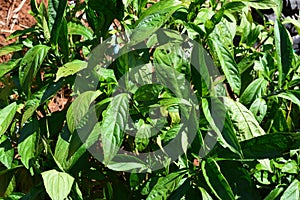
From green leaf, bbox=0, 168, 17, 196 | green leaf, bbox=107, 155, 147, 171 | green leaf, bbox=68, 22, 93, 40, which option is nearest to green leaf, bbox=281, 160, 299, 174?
green leaf, bbox=107, 155, 147, 171

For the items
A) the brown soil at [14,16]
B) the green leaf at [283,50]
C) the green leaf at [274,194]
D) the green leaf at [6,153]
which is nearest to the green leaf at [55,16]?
the green leaf at [6,153]

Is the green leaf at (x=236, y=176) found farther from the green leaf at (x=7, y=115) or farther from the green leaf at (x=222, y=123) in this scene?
the green leaf at (x=7, y=115)

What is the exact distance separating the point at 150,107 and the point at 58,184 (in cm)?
28

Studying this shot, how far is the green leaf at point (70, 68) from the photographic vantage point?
1.39 meters

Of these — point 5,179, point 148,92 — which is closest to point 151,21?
point 148,92

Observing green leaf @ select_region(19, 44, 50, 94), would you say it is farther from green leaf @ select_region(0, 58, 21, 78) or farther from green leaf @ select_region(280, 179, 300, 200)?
green leaf @ select_region(280, 179, 300, 200)

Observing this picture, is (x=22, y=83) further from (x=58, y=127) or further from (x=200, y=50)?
(x=200, y=50)

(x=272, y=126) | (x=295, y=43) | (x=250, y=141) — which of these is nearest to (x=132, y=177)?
(x=250, y=141)

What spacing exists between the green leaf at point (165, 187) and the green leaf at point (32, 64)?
379mm

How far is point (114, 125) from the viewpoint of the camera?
1.33 m

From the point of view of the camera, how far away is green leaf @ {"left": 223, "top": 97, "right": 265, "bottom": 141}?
4.65 feet

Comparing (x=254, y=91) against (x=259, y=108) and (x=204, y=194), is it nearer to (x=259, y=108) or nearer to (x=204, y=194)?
(x=259, y=108)

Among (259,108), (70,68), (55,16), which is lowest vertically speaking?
(259,108)

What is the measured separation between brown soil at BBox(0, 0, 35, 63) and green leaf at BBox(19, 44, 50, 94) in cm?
91
